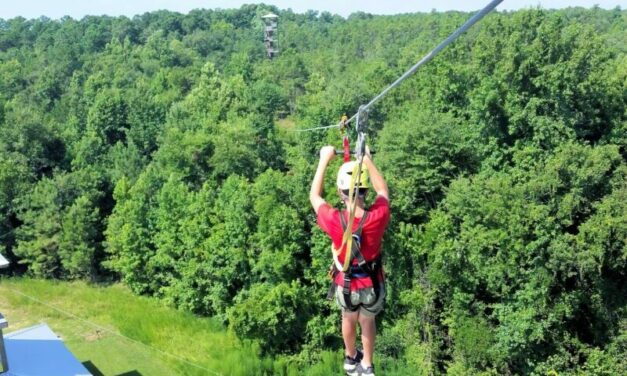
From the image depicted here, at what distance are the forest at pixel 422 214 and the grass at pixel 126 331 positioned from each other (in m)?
0.92

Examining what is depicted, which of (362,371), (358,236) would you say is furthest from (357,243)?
(362,371)

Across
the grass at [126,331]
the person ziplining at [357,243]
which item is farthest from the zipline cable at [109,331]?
the person ziplining at [357,243]

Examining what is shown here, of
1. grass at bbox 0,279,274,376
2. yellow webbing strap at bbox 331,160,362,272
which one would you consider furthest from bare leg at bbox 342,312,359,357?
grass at bbox 0,279,274,376

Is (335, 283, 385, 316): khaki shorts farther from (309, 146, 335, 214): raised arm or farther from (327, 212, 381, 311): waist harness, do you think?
(309, 146, 335, 214): raised arm

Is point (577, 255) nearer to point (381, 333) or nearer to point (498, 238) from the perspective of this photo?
point (498, 238)

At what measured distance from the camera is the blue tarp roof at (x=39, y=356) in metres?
19.8

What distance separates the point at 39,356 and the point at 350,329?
18.3m

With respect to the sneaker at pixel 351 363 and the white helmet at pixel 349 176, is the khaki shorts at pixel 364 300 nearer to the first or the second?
the sneaker at pixel 351 363

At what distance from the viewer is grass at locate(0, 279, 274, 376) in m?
23.3

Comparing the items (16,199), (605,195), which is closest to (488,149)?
(605,195)

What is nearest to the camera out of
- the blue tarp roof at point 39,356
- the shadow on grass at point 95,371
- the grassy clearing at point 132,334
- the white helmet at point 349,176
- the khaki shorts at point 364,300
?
the white helmet at point 349,176

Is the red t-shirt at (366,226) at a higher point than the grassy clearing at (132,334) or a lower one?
higher

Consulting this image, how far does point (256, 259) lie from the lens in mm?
24891

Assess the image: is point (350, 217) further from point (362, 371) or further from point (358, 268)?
point (362, 371)
